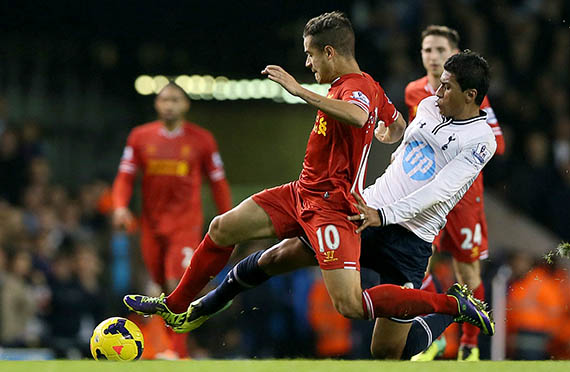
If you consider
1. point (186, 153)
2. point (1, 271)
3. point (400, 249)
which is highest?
point (186, 153)

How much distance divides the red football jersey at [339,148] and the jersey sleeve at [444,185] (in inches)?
10.8

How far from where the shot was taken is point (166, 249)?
8.90 metres

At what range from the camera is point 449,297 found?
5.89 m

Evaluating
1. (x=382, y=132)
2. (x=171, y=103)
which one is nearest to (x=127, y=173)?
(x=171, y=103)

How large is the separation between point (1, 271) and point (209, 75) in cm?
573

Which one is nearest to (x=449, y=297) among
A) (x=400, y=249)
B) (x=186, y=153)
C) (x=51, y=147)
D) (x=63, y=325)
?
(x=400, y=249)

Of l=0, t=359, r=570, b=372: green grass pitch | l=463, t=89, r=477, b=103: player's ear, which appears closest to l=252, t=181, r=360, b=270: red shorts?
l=0, t=359, r=570, b=372: green grass pitch

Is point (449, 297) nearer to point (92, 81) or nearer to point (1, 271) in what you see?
point (1, 271)

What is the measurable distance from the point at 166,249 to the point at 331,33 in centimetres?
366

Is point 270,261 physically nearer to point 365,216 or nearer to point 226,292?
point 226,292

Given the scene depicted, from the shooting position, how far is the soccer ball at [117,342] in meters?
6.07

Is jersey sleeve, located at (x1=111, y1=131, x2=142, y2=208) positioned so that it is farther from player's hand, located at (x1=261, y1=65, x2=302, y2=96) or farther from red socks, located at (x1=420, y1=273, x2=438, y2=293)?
player's hand, located at (x1=261, y1=65, x2=302, y2=96)

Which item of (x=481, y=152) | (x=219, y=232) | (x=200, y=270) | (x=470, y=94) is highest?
(x=470, y=94)

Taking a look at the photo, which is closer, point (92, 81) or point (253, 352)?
point (253, 352)
